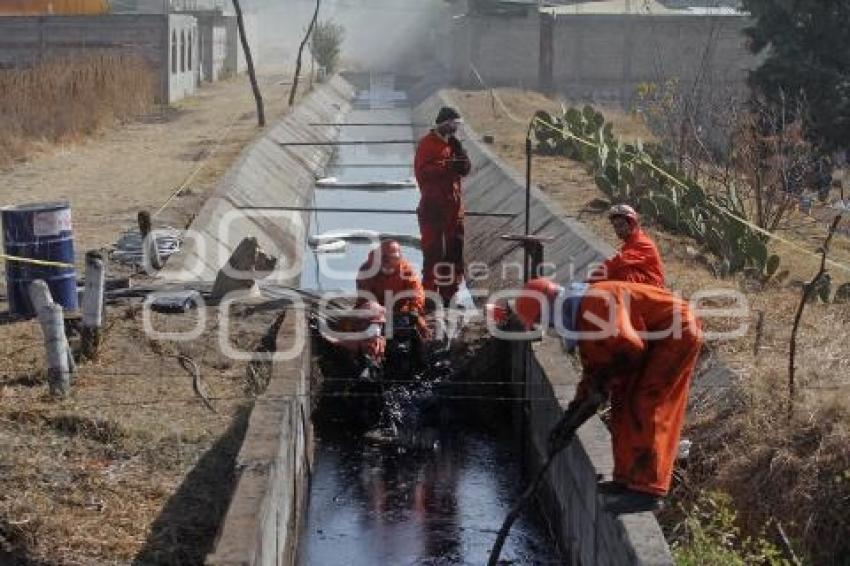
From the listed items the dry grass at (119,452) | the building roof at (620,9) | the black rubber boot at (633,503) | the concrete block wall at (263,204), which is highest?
the building roof at (620,9)

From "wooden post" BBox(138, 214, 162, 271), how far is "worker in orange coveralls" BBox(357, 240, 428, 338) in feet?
9.00

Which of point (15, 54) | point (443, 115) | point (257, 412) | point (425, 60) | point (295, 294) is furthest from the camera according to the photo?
point (425, 60)

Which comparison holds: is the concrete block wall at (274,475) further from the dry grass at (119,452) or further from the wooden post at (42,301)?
the wooden post at (42,301)

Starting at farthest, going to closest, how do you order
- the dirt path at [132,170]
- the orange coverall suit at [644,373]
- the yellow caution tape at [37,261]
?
the dirt path at [132,170]
the yellow caution tape at [37,261]
the orange coverall suit at [644,373]

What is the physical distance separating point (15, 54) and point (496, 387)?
2923 cm

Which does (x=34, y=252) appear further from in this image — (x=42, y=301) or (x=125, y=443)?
(x=125, y=443)

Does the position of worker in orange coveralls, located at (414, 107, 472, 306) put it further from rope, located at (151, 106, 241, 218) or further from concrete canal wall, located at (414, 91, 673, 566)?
rope, located at (151, 106, 241, 218)

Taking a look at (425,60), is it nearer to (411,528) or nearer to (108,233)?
(108,233)

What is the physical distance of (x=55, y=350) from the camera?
896 centimetres

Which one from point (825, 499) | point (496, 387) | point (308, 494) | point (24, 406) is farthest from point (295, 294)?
point (825, 499)

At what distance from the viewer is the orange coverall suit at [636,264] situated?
8.42 meters

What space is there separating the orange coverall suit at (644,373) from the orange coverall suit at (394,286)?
5430 mm

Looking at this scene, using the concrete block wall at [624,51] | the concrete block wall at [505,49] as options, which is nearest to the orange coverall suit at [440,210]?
the concrete block wall at [624,51]

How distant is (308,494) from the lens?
1028 centimetres
